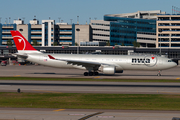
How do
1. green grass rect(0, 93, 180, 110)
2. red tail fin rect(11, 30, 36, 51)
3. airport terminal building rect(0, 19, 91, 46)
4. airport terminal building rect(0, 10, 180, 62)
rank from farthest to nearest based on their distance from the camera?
airport terminal building rect(0, 19, 91, 46) < airport terminal building rect(0, 10, 180, 62) < red tail fin rect(11, 30, 36, 51) < green grass rect(0, 93, 180, 110)

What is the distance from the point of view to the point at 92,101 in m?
24.9

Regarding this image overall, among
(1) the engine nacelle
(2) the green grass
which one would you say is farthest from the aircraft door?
(2) the green grass

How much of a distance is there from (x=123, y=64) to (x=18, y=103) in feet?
106

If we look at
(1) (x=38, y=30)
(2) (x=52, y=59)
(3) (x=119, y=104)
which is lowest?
(3) (x=119, y=104)

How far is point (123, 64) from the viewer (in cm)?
5300

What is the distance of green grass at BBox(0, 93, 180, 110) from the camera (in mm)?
22570

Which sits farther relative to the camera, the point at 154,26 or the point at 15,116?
the point at 154,26

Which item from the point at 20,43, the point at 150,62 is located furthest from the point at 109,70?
the point at 20,43

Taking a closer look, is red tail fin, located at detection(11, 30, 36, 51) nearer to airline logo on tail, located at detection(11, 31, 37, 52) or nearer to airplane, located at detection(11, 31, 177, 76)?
airline logo on tail, located at detection(11, 31, 37, 52)

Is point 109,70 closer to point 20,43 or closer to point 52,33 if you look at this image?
point 20,43

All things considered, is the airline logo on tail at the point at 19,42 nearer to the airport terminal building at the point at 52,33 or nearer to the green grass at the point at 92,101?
the green grass at the point at 92,101

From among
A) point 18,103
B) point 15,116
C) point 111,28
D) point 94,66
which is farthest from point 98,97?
point 111,28

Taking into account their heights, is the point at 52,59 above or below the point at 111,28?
below

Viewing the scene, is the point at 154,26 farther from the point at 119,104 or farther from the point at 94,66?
the point at 119,104
